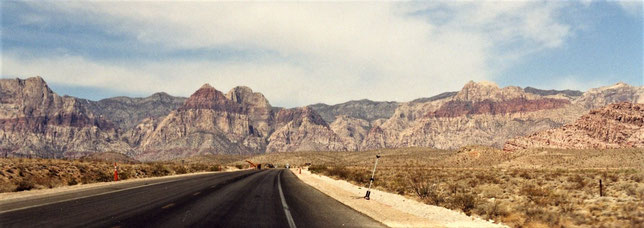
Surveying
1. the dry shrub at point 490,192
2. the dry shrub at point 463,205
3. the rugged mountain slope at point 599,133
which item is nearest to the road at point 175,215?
the dry shrub at point 463,205

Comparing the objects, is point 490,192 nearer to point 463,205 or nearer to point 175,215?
point 463,205

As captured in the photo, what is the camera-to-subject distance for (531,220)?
13.5 m

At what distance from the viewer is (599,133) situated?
450 feet

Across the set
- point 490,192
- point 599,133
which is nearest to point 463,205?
point 490,192

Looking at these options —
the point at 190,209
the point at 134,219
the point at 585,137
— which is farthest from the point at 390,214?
the point at 585,137

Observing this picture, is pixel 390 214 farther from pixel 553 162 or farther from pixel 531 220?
pixel 553 162

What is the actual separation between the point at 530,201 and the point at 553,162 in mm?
75771

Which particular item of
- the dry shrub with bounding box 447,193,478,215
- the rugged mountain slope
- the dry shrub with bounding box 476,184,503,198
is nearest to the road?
the dry shrub with bounding box 447,193,478,215

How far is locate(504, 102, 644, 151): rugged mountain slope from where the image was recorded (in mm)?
131500

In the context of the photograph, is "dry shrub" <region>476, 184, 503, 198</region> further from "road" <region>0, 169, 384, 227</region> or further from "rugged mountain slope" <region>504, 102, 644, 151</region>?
"rugged mountain slope" <region>504, 102, 644, 151</region>

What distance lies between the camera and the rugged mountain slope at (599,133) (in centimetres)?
13150

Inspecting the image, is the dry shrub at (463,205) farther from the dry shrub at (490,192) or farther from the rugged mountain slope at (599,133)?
the rugged mountain slope at (599,133)

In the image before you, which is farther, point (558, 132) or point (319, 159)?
point (319, 159)

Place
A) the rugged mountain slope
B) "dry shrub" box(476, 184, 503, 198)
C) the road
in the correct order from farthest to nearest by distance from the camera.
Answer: the rugged mountain slope, "dry shrub" box(476, 184, 503, 198), the road
